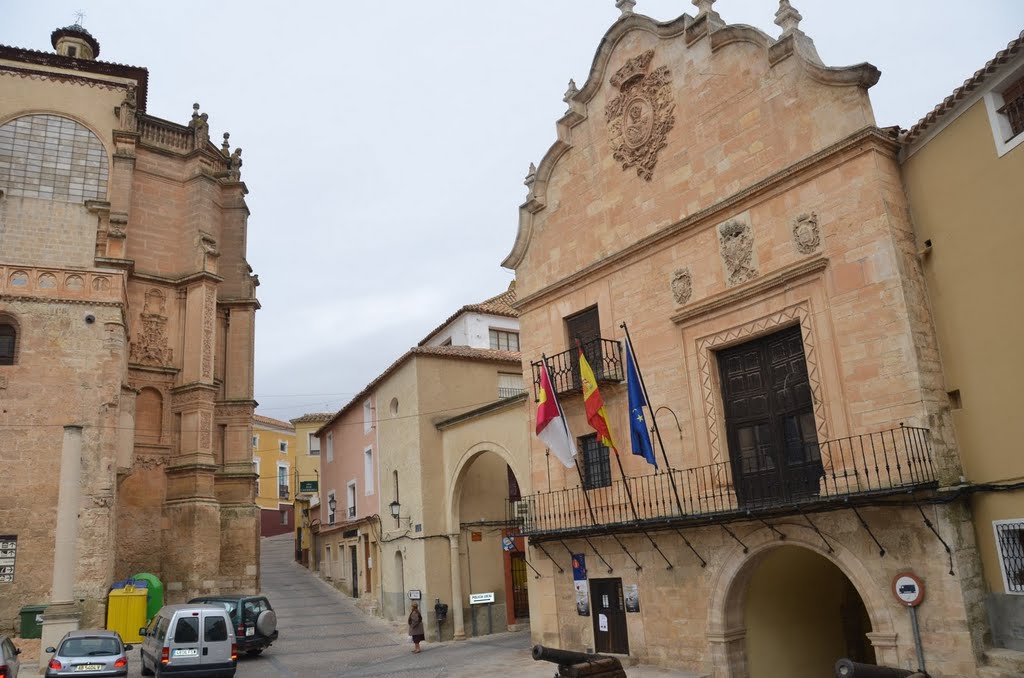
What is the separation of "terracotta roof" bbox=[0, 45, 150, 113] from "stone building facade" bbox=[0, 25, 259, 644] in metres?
0.06

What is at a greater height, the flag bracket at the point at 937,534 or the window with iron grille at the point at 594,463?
the window with iron grille at the point at 594,463

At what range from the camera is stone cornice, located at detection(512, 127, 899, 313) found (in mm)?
12734

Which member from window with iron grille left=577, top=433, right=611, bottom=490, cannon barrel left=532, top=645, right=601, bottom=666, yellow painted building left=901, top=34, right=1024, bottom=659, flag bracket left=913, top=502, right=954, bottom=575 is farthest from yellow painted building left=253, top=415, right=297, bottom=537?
yellow painted building left=901, top=34, right=1024, bottom=659

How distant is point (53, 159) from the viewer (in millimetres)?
29625

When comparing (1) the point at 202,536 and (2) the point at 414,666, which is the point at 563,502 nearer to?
(2) the point at 414,666

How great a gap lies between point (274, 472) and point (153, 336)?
99.6ft

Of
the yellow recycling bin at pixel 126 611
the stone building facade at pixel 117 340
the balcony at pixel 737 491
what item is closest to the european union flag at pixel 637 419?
the balcony at pixel 737 491

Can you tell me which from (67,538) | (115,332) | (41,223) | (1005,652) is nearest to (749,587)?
(1005,652)

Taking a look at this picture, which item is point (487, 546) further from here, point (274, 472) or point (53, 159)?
point (274, 472)

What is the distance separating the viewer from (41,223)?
28.7 metres

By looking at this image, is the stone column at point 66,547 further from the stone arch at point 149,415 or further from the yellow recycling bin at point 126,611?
the stone arch at point 149,415

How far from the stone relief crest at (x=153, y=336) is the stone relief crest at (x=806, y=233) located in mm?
24143

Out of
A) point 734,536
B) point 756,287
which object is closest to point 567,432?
point 734,536

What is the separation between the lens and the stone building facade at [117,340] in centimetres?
2148
